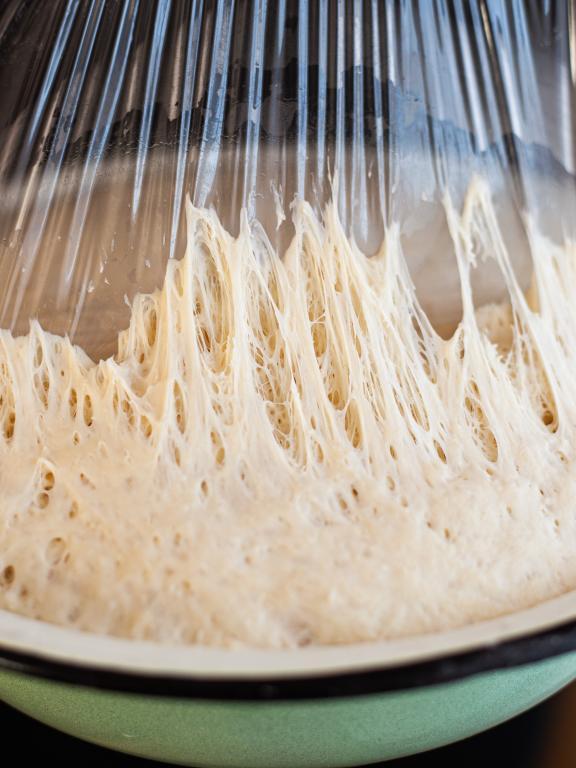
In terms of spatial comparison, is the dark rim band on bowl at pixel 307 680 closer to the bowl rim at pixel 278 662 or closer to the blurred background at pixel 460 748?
the bowl rim at pixel 278 662

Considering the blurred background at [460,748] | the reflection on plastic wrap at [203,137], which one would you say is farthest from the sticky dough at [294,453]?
the blurred background at [460,748]

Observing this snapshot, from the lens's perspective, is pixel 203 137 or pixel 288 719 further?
pixel 203 137

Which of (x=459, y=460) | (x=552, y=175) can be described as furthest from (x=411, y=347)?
(x=552, y=175)

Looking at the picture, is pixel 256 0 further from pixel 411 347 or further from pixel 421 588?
pixel 421 588

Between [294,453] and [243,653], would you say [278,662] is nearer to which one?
[243,653]

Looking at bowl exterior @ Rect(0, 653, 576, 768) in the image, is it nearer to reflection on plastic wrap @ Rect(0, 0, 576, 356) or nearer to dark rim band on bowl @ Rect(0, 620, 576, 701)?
dark rim band on bowl @ Rect(0, 620, 576, 701)

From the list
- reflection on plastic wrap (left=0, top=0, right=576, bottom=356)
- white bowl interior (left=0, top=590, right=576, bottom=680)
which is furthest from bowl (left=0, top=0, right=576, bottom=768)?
white bowl interior (left=0, top=590, right=576, bottom=680)

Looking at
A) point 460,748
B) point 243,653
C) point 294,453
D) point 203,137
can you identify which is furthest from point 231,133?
point 460,748
